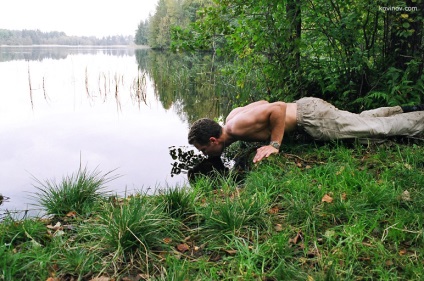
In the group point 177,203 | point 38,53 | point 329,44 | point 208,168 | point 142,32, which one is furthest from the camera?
point 142,32

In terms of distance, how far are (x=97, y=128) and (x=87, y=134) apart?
24.5 inches

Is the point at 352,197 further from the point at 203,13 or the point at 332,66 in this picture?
the point at 203,13

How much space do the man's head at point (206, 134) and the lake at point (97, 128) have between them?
0.62 metres

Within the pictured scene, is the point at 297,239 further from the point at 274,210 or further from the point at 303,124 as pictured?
the point at 303,124

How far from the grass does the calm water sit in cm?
82

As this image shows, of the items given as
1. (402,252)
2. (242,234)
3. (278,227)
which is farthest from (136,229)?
(402,252)

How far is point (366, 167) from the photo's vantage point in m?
3.94

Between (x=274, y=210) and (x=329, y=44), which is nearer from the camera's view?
(x=274, y=210)

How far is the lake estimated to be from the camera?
18.4 ft

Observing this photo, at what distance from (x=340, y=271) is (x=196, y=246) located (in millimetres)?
1059

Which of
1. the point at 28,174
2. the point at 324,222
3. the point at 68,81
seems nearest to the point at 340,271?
the point at 324,222

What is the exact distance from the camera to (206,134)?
4.81 metres

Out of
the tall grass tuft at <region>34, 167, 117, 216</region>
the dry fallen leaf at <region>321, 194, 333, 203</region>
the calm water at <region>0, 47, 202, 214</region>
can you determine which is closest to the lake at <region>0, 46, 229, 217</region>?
the calm water at <region>0, 47, 202, 214</region>

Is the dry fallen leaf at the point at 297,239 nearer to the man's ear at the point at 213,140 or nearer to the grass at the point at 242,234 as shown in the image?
the grass at the point at 242,234
